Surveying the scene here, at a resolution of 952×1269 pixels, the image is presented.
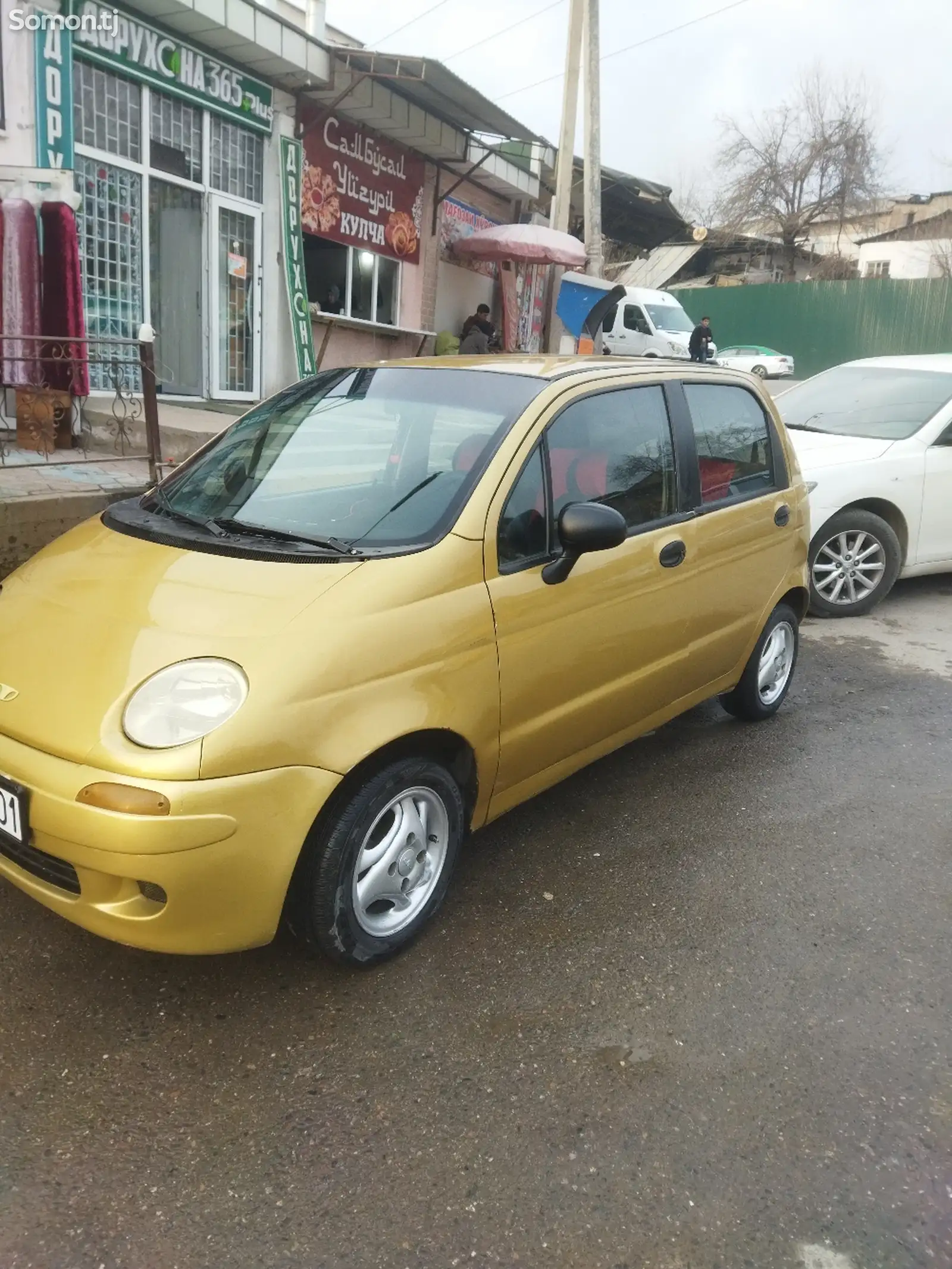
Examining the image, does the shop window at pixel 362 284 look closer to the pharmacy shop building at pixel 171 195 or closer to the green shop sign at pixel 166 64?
the pharmacy shop building at pixel 171 195

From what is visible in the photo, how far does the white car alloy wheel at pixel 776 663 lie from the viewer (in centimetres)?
459

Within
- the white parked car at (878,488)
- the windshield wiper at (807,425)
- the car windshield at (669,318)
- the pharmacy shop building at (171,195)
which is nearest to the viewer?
the white parked car at (878,488)

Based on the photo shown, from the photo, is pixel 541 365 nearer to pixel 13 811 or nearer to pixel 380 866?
pixel 380 866

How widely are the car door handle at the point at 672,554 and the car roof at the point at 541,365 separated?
0.67 m

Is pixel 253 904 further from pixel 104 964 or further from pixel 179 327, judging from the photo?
pixel 179 327

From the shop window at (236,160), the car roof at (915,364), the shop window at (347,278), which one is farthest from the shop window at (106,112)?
the car roof at (915,364)

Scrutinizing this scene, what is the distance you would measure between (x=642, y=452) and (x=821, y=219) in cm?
4623

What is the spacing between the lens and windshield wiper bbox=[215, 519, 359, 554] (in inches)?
110

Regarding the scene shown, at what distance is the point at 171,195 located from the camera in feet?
31.1

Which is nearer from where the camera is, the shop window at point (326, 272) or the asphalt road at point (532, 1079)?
the asphalt road at point (532, 1079)

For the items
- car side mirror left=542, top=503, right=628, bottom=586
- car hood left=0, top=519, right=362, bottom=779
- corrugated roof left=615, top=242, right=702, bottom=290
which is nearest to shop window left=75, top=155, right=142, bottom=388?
car hood left=0, top=519, right=362, bottom=779

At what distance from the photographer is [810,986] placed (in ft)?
8.98

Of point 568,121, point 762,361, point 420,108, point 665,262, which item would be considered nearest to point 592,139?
point 568,121

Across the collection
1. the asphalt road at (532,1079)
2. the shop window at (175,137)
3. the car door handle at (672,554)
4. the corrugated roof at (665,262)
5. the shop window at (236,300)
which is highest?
the corrugated roof at (665,262)
